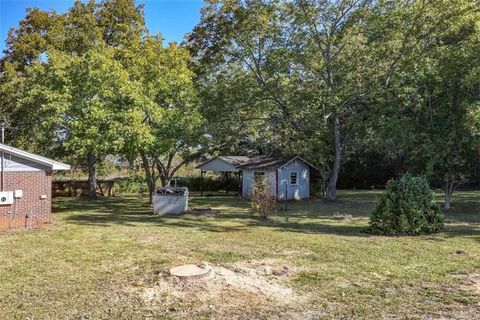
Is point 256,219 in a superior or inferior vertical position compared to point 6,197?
inferior

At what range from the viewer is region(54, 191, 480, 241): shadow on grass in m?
14.9

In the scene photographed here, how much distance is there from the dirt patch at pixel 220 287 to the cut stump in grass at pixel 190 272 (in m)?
0.08

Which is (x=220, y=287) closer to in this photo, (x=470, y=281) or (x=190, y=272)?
(x=190, y=272)

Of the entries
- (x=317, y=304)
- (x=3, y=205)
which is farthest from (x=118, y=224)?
(x=317, y=304)

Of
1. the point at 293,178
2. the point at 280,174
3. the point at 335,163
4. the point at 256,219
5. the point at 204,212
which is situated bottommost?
the point at 256,219

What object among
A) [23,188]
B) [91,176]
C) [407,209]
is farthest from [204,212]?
[91,176]

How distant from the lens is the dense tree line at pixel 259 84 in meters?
19.1

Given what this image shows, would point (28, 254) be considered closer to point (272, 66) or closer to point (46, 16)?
point (272, 66)

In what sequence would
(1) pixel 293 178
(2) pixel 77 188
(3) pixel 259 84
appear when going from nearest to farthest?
1. (3) pixel 259 84
2. (1) pixel 293 178
3. (2) pixel 77 188

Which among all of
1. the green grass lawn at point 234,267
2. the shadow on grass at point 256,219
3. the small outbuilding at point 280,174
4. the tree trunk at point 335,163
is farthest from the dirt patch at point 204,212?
the tree trunk at point 335,163

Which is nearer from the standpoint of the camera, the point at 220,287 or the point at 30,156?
the point at 220,287

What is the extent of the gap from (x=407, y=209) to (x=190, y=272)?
8.00 meters

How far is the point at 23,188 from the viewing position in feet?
47.2

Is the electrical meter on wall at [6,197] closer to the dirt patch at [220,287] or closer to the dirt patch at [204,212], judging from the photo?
the dirt patch at [204,212]
